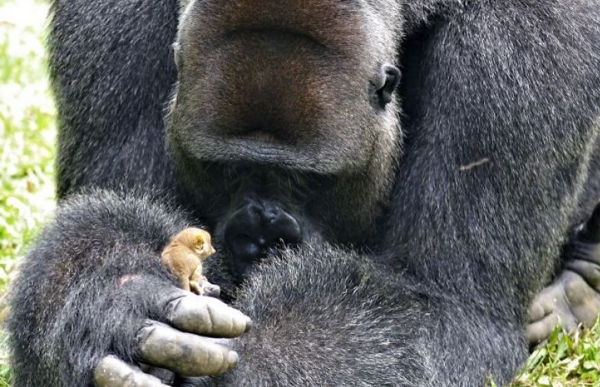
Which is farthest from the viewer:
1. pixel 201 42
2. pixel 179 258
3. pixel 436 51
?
pixel 436 51

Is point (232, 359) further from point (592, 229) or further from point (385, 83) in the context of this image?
point (592, 229)

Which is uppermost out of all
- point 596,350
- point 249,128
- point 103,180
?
point 249,128

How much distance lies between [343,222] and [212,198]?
0.53m

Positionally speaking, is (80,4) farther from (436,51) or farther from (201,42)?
(436,51)

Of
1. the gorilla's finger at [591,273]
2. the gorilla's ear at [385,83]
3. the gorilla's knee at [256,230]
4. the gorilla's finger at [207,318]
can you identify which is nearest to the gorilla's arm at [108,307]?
the gorilla's finger at [207,318]

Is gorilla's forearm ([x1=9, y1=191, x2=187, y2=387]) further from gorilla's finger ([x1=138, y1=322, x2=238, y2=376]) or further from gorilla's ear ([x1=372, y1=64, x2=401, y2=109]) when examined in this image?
gorilla's ear ([x1=372, y1=64, x2=401, y2=109])

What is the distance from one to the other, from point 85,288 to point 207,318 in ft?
1.98

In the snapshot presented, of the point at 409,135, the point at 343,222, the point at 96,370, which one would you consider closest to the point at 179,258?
the point at 96,370

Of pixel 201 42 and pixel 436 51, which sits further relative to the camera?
pixel 436 51

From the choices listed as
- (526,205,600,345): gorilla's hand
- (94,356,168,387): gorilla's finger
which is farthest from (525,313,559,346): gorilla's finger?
(94,356,168,387): gorilla's finger

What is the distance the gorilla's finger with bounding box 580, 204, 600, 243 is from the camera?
5.83m

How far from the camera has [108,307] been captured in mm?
4191

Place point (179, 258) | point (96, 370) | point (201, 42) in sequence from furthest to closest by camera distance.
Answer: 1. point (201, 42)
2. point (179, 258)
3. point (96, 370)

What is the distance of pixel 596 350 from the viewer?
209 inches
